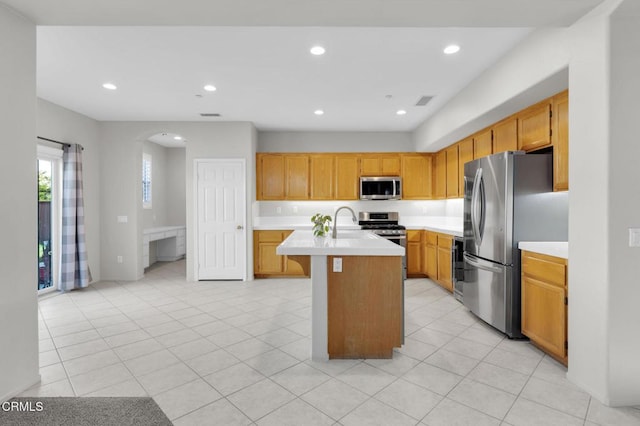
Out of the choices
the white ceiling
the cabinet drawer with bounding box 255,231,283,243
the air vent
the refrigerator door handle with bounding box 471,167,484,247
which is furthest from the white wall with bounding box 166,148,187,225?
the refrigerator door handle with bounding box 471,167,484,247

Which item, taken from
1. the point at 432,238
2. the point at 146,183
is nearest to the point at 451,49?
the point at 432,238

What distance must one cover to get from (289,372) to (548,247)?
2.36m

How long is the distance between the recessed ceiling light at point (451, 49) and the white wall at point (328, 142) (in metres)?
3.32

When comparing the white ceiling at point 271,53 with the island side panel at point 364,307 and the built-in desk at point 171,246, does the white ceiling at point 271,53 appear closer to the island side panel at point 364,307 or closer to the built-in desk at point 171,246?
the island side panel at point 364,307

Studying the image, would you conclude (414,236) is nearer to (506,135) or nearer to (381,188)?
(381,188)

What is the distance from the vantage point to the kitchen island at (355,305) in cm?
A: 269

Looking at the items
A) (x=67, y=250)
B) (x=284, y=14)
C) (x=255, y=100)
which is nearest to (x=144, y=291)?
(x=67, y=250)

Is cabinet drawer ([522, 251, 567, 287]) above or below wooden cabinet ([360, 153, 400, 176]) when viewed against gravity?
below

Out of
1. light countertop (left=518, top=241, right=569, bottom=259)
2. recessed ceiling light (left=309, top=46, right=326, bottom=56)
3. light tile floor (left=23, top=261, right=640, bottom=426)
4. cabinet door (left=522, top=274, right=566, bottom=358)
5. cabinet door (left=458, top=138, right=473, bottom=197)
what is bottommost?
light tile floor (left=23, top=261, right=640, bottom=426)

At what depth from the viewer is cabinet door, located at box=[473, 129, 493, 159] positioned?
407 centimetres

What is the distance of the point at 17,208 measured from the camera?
7.41 ft

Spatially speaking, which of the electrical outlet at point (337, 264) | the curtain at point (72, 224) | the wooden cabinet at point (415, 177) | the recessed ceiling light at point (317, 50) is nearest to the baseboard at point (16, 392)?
the electrical outlet at point (337, 264)

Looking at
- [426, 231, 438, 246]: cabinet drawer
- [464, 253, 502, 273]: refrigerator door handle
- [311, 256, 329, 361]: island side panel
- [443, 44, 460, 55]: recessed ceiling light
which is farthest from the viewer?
[426, 231, 438, 246]: cabinet drawer

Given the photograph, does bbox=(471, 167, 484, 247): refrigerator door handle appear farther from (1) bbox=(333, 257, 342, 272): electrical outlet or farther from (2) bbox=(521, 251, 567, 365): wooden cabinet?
(1) bbox=(333, 257, 342, 272): electrical outlet
